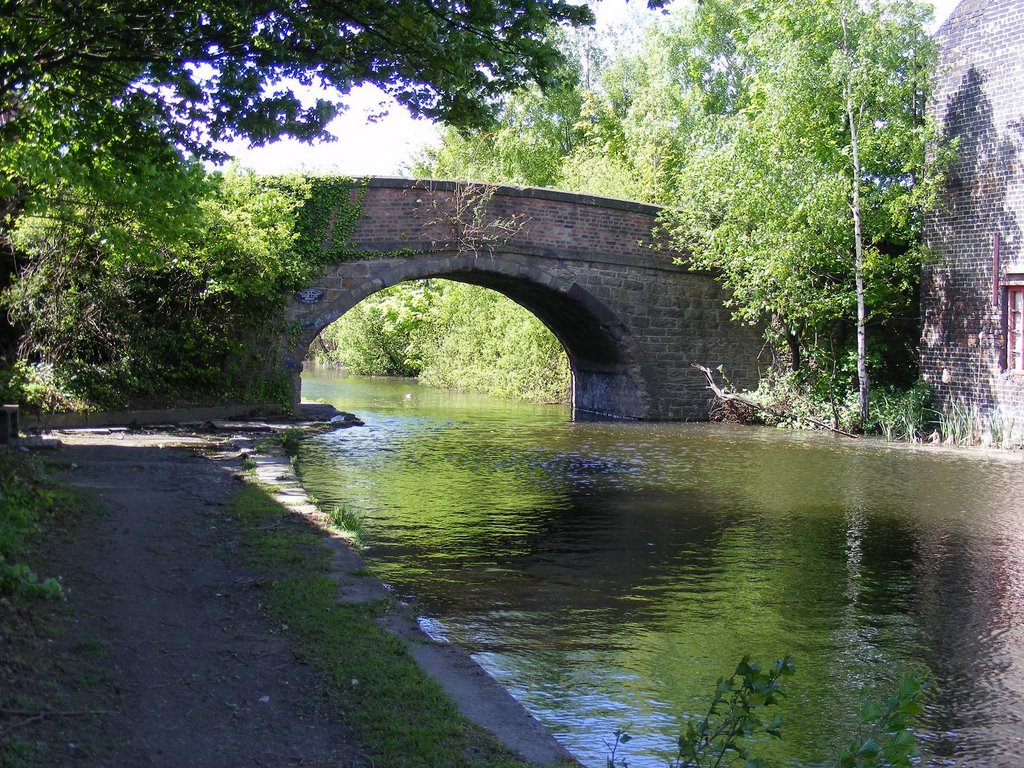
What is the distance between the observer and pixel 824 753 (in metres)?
4.16

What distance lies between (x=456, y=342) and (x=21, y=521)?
2536cm

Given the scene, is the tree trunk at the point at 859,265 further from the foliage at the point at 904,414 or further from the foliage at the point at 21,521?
the foliage at the point at 21,521

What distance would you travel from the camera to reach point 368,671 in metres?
4.17

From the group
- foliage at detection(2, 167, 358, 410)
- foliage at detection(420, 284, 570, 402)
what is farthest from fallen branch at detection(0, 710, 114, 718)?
foliage at detection(420, 284, 570, 402)

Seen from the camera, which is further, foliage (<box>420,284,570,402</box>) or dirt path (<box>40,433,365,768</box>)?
foliage (<box>420,284,570,402</box>)

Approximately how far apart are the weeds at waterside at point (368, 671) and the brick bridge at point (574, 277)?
1095cm

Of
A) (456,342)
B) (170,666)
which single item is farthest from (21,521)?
(456,342)

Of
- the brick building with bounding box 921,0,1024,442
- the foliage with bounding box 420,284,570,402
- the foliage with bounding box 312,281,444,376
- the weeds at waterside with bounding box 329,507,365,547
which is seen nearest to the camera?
the weeds at waterside with bounding box 329,507,365,547

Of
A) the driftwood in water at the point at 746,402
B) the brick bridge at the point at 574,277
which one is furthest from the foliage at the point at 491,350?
the driftwood in water at the point at 746,402

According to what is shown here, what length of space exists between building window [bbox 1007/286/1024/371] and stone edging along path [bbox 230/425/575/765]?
1198cm

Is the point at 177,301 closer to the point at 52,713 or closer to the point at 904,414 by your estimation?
the point at 904,414

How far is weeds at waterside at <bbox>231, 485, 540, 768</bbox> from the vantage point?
3.46 metres

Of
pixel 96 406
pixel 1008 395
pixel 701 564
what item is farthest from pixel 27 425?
pixel 1008 395

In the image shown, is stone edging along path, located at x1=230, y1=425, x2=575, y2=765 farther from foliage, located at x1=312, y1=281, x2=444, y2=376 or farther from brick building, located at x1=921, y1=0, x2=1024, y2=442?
foliage, located at x1=312, y1=281, x2=444, y2=376
